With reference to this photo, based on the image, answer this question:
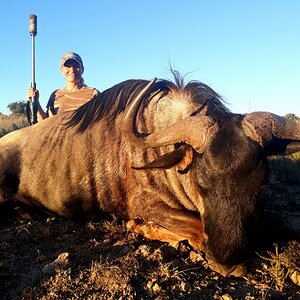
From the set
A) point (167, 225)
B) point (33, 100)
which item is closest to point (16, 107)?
point (33, 100)

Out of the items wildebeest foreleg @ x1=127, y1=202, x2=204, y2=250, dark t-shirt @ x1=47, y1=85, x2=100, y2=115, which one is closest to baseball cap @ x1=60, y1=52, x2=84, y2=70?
dark t-shirt @ x1=47, y1=85, x2=100, y2=115

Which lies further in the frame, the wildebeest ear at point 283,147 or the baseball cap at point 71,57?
the baseball cap at point 71,57

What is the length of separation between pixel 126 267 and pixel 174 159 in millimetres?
1015

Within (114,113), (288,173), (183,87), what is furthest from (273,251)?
(288,173)

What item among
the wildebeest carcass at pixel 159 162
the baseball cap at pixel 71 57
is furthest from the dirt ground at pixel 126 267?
the baseball cap at pixel 71 57

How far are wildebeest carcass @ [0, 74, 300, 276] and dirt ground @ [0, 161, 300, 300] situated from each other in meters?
0.19

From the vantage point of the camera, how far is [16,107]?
94.0 feet

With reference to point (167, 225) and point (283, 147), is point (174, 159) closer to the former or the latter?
point (167, 225)

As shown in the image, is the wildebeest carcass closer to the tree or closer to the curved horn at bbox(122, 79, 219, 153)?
the curved horn at bbox(122, 79, 219, 153)

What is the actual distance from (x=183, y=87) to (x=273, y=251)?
1.88 meters

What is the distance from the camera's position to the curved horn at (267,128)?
311 centimetres

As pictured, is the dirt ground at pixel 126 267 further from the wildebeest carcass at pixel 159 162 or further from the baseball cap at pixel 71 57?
the baseball cap at pixel 71 57

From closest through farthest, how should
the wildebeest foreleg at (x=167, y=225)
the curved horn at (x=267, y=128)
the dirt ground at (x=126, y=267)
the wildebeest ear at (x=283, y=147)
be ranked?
the dirt ground at (x=126, y=267)
the curved horn at (x=267, y=128)
the wildebeest ear at (x=283, y=147)
the wildebeest foreleg at (x=167, y=225)

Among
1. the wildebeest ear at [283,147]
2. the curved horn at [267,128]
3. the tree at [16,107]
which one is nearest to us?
the curved horn at [267,128]
